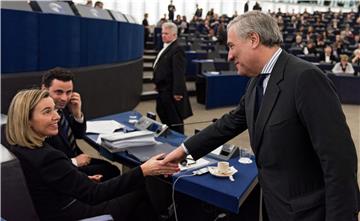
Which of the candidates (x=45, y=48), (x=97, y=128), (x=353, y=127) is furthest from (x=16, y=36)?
(x=353, y=127)

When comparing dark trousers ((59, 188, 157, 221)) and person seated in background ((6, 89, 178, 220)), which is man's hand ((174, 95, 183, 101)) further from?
person seated in background ((6, 89, 178, 220))

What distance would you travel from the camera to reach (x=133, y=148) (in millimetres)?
2486

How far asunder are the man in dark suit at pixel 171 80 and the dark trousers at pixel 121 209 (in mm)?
1739

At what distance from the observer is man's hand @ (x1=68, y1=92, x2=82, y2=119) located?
9.50 feet

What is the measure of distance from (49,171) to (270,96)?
1.02m

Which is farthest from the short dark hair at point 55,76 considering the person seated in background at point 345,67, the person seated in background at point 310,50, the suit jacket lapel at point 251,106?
the person seated in background at point 310,50

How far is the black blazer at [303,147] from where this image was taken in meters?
1.28

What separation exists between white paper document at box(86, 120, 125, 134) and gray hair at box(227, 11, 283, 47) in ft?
5.48

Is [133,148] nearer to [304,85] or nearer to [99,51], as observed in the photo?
[304,85]

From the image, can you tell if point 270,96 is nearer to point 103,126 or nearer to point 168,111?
point 103,126

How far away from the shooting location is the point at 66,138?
258cm

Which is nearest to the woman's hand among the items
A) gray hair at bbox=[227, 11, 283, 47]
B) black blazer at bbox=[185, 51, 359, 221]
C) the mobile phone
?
the mobile phone

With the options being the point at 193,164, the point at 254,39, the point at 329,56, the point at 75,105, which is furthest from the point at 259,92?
the point at 329,56

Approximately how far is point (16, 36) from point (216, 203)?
2842mm
